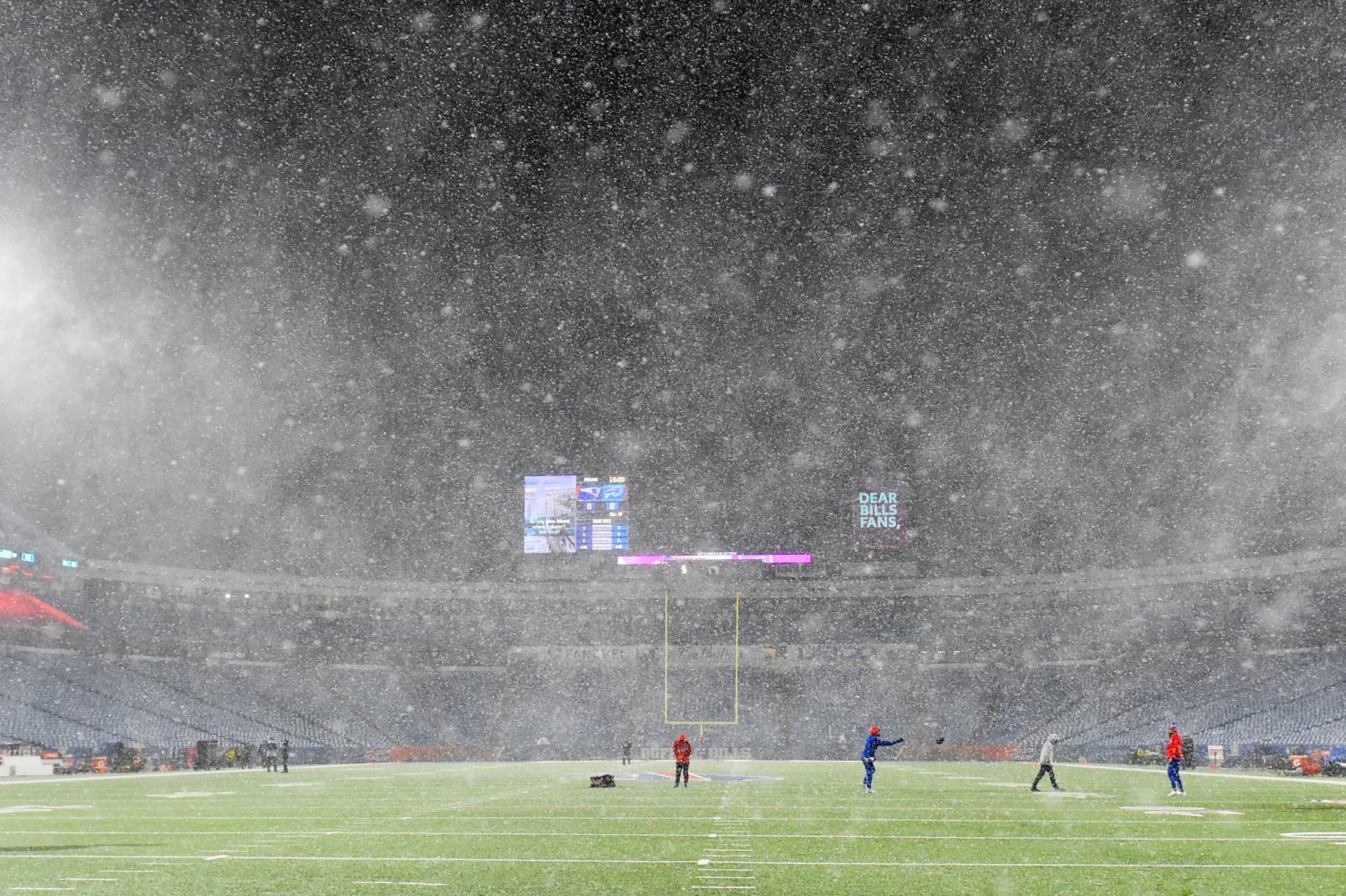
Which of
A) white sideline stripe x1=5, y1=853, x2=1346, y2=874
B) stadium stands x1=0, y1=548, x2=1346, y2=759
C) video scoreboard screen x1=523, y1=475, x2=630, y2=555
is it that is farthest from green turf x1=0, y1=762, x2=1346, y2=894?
video scoreboard screen x1=523, y1=475, x2=630, y2=555

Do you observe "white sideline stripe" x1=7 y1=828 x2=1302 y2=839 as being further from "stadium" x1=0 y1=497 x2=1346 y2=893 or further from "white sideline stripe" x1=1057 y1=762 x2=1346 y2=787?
"white sideline stripe" x1=1057 y1=762 x2=1346 y2=787

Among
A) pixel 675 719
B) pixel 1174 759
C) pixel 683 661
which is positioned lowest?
pixel 675 719

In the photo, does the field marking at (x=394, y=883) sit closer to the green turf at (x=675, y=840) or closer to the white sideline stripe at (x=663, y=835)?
the green turf at (x=675, y=840)

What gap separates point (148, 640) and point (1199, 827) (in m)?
47.4

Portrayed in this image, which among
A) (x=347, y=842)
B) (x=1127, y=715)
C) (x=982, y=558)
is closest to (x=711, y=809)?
(x=347, y=842)

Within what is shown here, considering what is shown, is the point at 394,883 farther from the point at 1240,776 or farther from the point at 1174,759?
the point at 1240,776

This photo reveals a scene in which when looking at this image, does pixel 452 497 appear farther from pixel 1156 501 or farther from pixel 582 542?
pixel 1156 501

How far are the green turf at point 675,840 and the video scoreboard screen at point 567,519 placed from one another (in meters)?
30.7

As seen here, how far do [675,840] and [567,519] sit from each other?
41.3 meters

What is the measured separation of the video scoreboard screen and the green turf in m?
30.7

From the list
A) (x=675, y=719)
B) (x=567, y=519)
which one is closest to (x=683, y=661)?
(x=675, y=719)

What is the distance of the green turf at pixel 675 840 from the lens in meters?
8.21

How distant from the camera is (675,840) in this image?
445 inches

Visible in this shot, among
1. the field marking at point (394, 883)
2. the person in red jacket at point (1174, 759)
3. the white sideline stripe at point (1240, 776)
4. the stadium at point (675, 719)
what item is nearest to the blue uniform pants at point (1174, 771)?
the person in red jacket at point (1174, 759)
